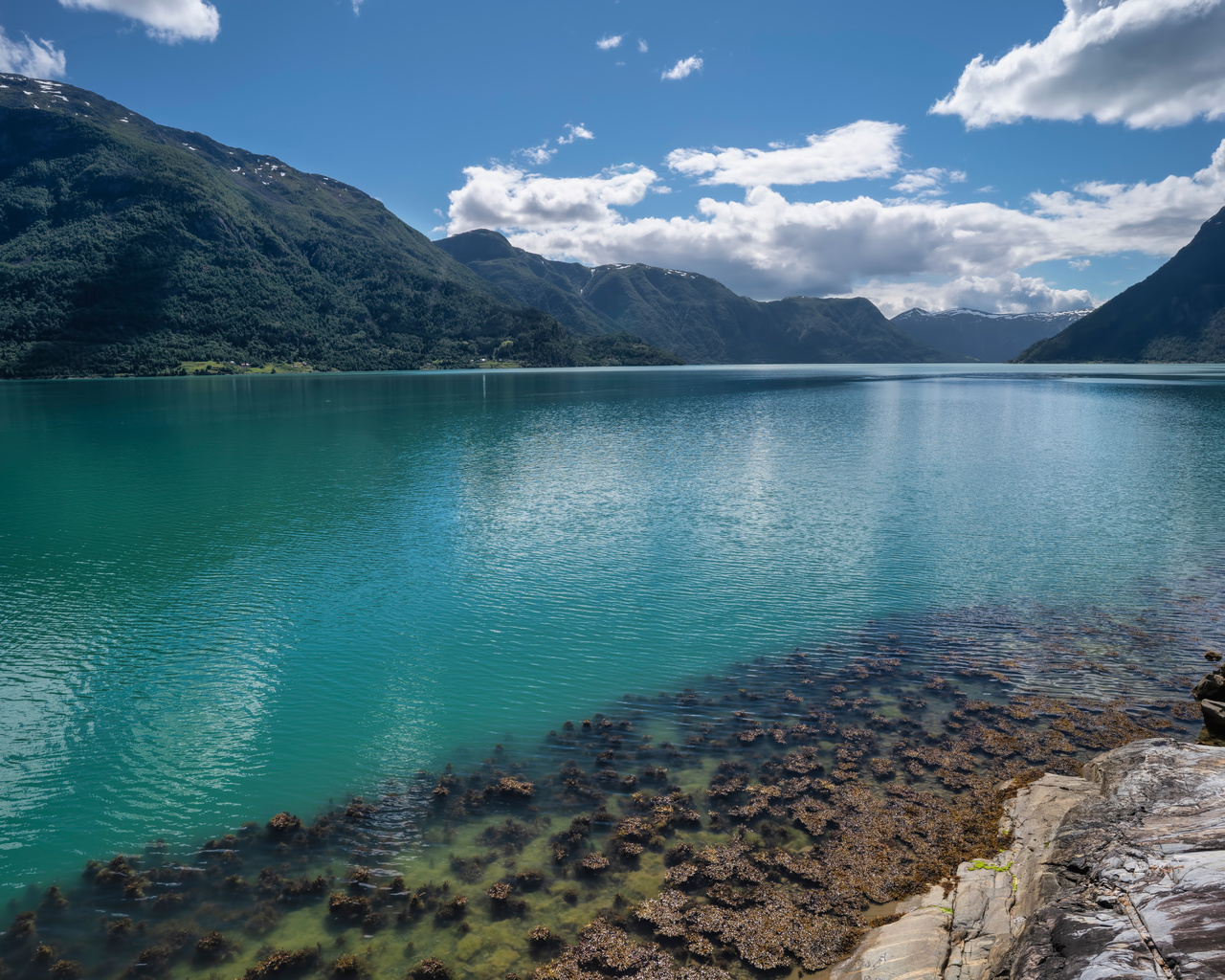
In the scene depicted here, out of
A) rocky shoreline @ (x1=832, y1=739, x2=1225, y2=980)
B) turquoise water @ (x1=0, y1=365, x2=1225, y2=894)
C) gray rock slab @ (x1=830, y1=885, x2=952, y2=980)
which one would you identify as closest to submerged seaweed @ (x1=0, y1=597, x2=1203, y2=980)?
gray rock slab @ (x1=830, y1=885, x2=952, y2=980)

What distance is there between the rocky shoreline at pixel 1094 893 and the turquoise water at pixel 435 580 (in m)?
10.7

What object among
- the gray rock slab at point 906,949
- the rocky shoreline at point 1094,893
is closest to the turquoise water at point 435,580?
the gray rock slab at point 906,949

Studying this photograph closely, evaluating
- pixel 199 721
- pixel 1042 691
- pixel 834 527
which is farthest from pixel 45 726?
pixel 834 527

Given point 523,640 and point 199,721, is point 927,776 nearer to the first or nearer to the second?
point 523,640

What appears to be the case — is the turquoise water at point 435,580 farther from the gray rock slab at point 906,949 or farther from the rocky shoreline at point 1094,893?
the rocky shoreline at point 1094,893

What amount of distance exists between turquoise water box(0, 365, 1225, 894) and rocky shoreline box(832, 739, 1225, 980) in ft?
35.2

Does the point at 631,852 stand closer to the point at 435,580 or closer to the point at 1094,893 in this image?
the point at 1094,893

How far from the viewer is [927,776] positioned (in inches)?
626

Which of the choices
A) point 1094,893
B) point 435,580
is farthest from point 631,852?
point 435,580

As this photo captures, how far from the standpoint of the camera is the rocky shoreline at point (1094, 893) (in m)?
7.54

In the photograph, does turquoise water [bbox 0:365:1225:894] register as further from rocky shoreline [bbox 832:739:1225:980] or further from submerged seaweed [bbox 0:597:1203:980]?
rocky shoreline [bbox 832:739:1225:980]

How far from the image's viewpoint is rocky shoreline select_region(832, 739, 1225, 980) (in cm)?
754

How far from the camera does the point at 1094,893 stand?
8.98 m

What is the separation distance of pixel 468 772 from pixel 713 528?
83.0 ft
